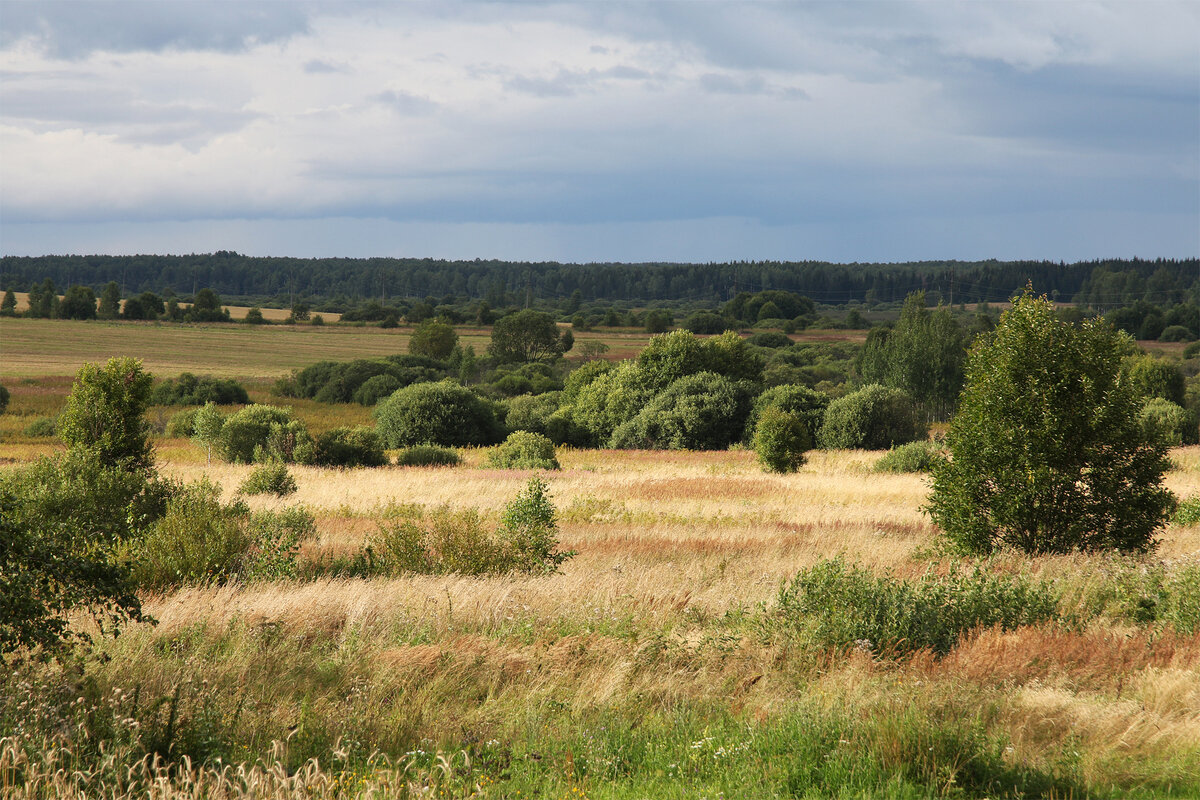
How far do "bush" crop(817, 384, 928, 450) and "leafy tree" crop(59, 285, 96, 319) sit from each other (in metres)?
125

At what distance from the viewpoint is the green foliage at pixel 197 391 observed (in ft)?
238

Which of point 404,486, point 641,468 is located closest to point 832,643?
point 404,486

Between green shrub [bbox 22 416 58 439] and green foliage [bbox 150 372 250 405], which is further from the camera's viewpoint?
green foliage [bbox 150 372 250 405]

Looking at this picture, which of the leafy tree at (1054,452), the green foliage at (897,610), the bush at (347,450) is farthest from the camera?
the bush at (347,450)

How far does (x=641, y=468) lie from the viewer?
120ft

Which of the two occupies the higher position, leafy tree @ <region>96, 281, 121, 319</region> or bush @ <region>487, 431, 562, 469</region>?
leafy tree @ <region>96, 281, 121, 319</region>

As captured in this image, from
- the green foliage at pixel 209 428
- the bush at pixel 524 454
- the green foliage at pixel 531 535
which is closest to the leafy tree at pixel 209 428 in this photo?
the green foliage at pixel 209 428

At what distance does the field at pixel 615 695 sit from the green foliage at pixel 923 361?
69.5m

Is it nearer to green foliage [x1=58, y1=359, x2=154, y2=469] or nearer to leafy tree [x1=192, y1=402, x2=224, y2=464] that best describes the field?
green foliage [x1=58, y1=359, x2=154, y2=469]

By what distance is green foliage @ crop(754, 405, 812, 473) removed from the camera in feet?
109

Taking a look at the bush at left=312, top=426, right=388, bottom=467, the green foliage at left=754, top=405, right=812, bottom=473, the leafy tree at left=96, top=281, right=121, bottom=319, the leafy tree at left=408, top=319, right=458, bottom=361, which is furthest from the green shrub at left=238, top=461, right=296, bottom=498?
the leafy tree at left=96, top=281, right=121, bottom=319

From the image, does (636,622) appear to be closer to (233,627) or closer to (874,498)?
(233,627)

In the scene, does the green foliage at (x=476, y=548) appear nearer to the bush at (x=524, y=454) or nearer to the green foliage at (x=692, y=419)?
the bush at (x=524, y=454)

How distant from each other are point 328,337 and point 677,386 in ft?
282
